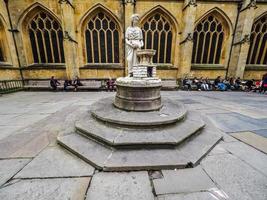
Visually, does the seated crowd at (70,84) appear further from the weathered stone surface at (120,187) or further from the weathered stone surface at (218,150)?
the weathered stone surface at (120,187)

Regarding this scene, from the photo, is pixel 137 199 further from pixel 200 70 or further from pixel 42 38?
pixel 42 38

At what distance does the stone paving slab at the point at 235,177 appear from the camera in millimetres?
1724

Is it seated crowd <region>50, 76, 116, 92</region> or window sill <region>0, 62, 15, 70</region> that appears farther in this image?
seated crowd <region>50, 76, 116, 92</region>

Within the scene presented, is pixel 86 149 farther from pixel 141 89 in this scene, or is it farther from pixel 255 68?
pixel 255 68

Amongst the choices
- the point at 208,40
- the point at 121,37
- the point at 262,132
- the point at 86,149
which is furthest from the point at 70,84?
the point at 208,40

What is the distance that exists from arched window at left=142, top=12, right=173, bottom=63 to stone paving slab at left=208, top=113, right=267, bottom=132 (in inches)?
354

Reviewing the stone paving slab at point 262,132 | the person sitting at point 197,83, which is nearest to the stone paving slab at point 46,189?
the stone paving slab at point 262,132

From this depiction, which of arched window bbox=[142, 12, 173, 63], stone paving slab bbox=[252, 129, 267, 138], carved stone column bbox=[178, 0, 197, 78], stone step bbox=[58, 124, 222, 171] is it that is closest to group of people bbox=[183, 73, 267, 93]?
carved stone column bbox=[178, 0, 197, 78]

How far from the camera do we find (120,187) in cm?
184

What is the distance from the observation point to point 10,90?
987 cm

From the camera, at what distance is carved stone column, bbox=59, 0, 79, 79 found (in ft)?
33.2

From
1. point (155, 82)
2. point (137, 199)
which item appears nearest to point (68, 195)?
point (137, 199)

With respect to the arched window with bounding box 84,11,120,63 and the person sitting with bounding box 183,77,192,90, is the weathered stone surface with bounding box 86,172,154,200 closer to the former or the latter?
the person sitting with bounding box 183,77,192,90

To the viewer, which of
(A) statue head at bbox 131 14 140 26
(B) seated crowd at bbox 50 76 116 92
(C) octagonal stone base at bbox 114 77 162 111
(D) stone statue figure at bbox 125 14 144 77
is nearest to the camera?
(C) octagonal stone base at bbox 114 77 162 111
